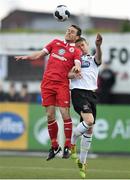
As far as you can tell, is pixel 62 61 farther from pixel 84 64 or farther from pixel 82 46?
pixel 82 46

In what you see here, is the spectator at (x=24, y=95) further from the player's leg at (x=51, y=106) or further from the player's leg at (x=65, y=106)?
the player's leg at (x=65, y=106)

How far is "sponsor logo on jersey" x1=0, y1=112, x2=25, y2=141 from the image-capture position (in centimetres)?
2603

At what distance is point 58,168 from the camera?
1995 centimetres

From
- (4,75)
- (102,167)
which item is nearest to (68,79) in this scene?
(102,167)

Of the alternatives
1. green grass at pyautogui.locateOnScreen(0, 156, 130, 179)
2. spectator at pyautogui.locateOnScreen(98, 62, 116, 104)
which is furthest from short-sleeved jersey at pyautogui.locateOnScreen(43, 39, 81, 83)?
spectator at pyautogui.locateOnScreen(98, 62, 116, 104)

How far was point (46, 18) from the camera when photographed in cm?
7638

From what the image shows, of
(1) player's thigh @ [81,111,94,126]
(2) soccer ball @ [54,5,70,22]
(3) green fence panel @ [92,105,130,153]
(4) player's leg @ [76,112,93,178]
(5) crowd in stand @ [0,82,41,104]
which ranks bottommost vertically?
(3) green fence panel @ [92,105,130,153]

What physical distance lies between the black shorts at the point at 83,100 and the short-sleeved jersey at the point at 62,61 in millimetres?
399

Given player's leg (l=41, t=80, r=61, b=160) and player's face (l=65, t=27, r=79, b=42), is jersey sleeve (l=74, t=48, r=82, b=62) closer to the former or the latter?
player's face (l=65, t=27, r=79, b=42)

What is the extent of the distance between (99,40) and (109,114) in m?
9.88

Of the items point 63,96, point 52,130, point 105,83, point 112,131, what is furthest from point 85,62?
point 105,83

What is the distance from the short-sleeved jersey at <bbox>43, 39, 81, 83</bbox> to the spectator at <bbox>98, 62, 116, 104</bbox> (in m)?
13.4

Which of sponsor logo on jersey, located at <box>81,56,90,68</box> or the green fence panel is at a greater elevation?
sponsor logo on jersey, located at <box>81,56,90,68</box>

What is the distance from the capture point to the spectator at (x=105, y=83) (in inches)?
1192
